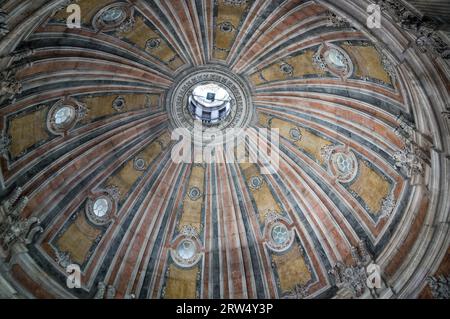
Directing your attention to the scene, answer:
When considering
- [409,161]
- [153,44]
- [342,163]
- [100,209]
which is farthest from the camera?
[100,209]

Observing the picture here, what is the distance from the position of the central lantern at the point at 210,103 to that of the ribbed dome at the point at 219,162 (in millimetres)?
422

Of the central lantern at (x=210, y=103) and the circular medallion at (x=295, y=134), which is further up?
the central lantern at (x=210, y=103)

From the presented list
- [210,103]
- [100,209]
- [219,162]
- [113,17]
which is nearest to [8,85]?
[113,17]

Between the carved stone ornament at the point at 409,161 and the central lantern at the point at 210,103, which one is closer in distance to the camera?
the carved stone ornament at the point at 409,161

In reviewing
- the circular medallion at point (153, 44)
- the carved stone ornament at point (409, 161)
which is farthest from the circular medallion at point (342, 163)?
the circular medallion at point (153, 44)

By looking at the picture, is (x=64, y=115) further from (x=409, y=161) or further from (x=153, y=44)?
(x=409, y=161)

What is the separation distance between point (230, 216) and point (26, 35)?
50.5 feet

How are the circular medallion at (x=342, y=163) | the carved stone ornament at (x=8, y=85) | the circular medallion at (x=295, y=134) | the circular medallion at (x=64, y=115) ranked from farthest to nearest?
1. the circular medallion at (x=295, y=134)
2. the circular medallion at (x=342, y=163)
3. the circular medallion at (x=64, y=115)
4. the carved stone ornament at (x=8, y=85)

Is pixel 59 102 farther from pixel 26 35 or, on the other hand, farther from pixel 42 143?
pixel 26 35

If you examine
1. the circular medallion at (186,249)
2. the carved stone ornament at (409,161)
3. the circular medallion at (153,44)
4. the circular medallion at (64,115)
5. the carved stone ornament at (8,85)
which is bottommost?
the carved stone ornament at (409,161)

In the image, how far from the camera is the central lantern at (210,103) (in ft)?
97.0

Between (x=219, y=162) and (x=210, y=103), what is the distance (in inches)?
161

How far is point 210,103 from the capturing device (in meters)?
30.7

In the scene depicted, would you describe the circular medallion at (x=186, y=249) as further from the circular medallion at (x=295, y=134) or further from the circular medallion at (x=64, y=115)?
the circular medallion at (x=64, y=115)
